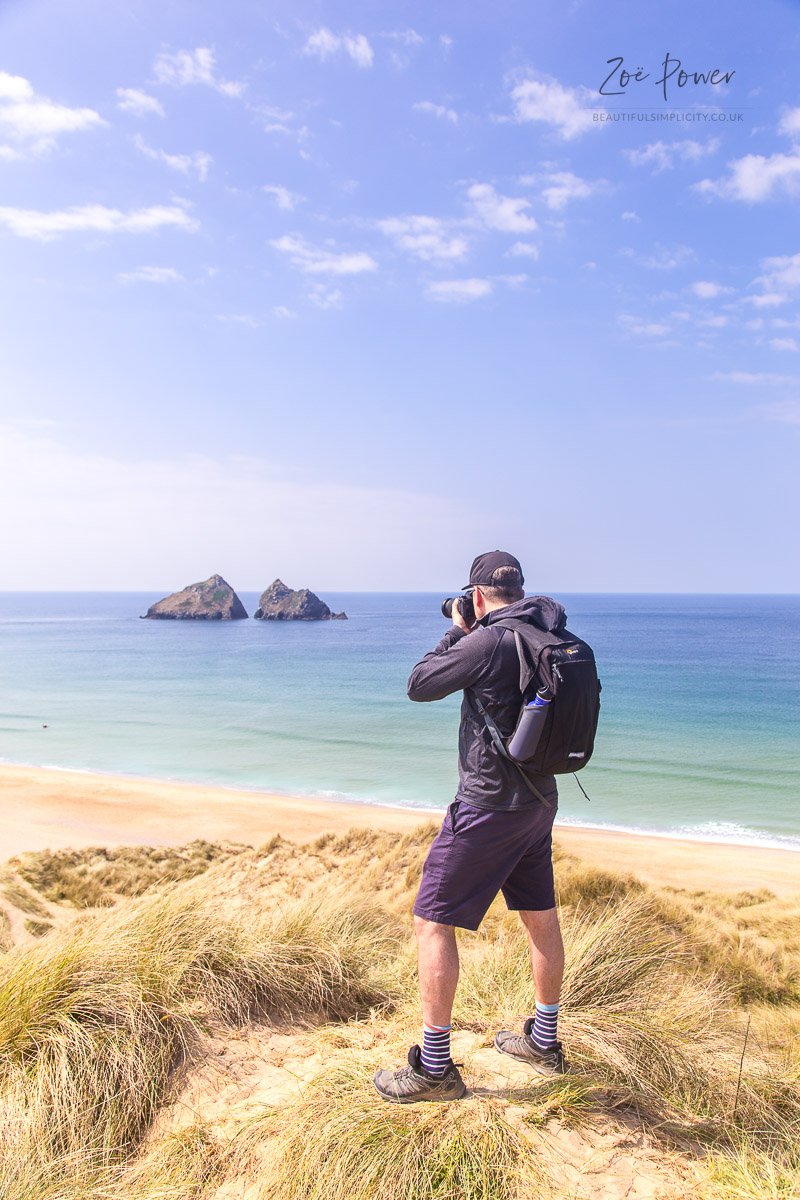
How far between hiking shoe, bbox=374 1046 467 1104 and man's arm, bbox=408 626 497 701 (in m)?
1.41

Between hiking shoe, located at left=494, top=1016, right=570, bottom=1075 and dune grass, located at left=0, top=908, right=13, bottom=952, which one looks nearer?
Result: hiking shoe, located at left=494, top=1016, right=570, bottom=1075

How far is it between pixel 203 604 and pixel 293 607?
47.7 feet

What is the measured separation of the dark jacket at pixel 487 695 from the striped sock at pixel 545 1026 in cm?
95

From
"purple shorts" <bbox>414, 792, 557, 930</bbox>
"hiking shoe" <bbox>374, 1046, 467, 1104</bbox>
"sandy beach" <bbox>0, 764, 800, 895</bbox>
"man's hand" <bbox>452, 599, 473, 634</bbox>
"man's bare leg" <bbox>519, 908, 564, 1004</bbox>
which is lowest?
"sandy beach" <bbox>0, 764, 800, 895</bbox>

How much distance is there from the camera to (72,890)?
840cm

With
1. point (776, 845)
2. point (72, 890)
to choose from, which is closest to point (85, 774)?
point (72, 890)

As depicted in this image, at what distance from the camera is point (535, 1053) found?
2.98m

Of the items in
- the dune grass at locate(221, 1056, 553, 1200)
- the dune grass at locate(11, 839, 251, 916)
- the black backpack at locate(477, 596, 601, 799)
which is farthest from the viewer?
the dune grass at locate(11, 839, 251, 916)

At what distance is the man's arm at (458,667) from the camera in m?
2.70

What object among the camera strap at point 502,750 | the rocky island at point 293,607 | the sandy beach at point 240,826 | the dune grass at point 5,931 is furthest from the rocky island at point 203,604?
the camera strap at point 502,750

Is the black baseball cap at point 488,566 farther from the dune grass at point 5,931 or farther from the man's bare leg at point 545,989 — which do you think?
the dune grass at point 5,931

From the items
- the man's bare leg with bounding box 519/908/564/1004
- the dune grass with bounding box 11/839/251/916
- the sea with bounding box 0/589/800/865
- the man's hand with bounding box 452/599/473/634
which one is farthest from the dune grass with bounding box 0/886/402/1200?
the sea with bounding box 0/589/800/865

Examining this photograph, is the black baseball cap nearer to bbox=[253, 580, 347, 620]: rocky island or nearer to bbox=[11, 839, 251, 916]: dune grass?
bbox=[11, 839, 251, 916]: dune grass

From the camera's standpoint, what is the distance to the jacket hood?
2775 mm
